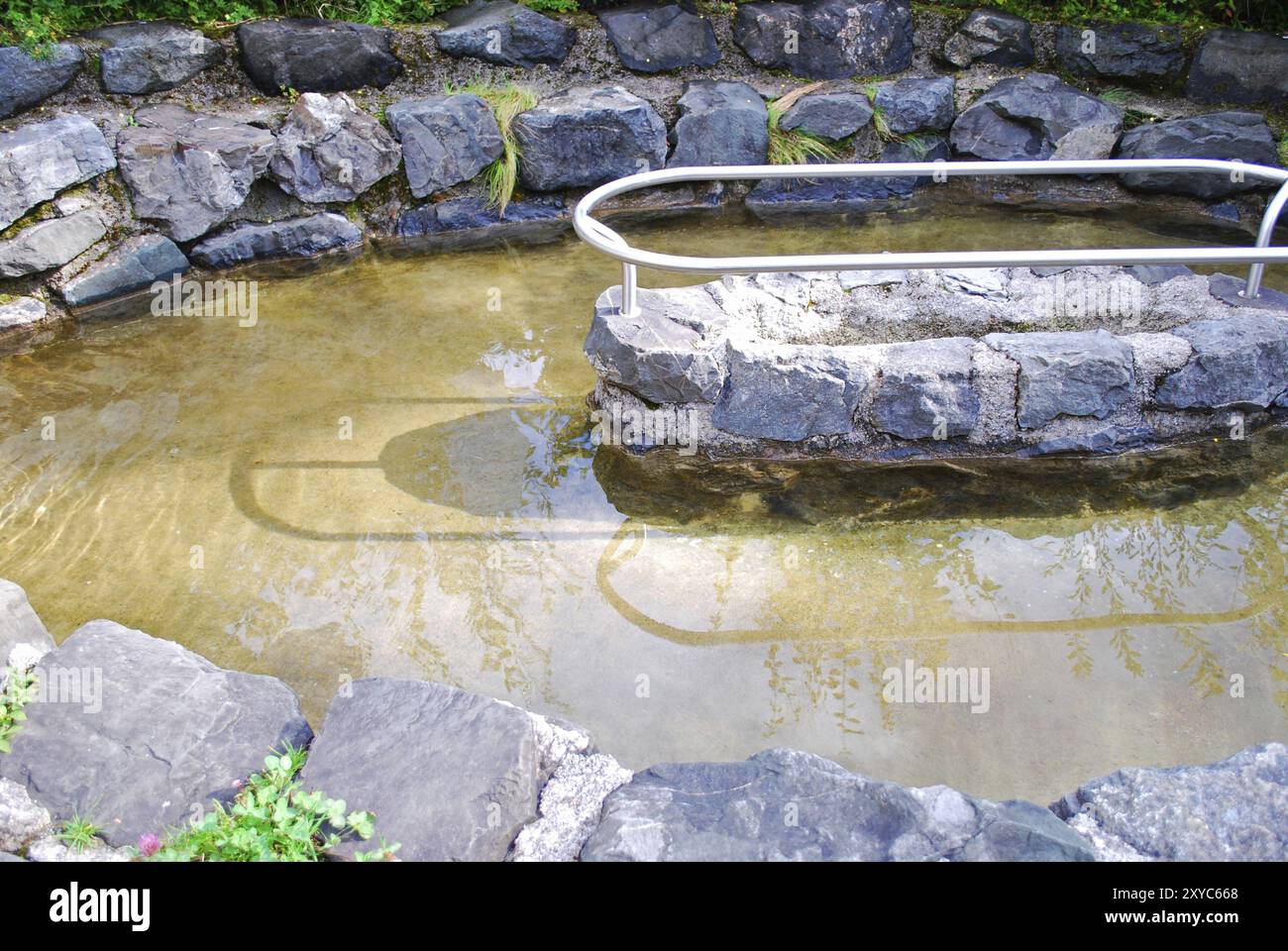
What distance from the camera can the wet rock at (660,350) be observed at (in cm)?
375

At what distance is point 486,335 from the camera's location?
4.84 meters

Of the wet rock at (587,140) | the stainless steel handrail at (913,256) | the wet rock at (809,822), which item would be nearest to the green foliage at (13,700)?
the wet rock at (809,822)

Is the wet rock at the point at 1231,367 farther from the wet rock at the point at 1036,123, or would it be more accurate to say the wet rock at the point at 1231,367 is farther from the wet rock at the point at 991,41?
the wet rock at the point at 991,41

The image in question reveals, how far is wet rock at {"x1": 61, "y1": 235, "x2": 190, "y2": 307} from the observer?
5.07 metres

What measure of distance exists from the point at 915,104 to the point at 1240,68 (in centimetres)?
194

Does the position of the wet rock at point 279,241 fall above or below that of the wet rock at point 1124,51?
below

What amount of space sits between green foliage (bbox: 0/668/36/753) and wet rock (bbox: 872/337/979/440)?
2772 mm

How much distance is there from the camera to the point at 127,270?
5.18m

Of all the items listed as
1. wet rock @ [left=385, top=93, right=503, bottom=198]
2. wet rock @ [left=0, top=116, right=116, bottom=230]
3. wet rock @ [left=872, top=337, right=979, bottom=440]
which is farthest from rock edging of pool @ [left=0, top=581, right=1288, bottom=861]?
wet rock @ [left=385, top=93, right=503, bottom=198]

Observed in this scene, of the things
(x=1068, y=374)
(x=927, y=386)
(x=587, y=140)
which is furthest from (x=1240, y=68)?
(x=927, y=386)

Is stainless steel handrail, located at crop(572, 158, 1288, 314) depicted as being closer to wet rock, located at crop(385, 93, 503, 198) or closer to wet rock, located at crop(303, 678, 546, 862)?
wet rock, located at crop(303, 678, 546, 862)

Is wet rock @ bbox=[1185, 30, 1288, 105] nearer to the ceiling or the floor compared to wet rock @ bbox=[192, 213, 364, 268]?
nearer to the ceiling

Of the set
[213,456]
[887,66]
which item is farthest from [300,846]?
[887,66]

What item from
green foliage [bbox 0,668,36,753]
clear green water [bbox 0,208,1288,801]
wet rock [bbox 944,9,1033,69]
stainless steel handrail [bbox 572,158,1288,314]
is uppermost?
wet rock [bbox 944,9,1033,69]
